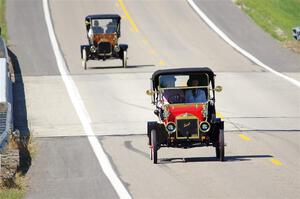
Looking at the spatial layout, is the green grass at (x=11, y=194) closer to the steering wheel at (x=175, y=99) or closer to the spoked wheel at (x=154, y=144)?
the spoked wheel at (x=154, y=144)

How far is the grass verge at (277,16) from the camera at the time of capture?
46094 millimetres

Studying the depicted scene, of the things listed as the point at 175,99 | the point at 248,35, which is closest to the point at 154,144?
the point at 175,99

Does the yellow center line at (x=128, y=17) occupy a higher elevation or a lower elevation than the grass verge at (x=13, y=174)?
lower

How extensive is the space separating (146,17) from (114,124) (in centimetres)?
2689

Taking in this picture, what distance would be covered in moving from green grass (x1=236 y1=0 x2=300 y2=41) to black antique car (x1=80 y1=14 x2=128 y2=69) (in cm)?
1078

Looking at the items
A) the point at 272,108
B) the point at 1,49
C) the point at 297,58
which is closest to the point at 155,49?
the point at 297,58

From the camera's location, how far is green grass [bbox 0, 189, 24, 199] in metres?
15.7

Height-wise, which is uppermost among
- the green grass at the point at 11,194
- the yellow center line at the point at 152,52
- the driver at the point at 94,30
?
the driver at the point at 94,30

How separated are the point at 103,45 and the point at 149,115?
1127cm

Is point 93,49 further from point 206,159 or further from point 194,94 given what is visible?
point 206,159

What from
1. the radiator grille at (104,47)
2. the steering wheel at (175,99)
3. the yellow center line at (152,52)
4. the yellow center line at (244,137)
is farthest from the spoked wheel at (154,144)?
the yellow center line at (152,52)

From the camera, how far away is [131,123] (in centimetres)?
2558

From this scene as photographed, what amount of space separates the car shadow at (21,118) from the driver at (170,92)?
316 centimetres

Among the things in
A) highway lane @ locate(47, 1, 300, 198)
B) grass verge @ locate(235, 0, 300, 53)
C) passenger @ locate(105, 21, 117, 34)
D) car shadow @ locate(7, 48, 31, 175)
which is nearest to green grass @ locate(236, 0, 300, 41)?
grass verge @ locate(235, 0, 300, 53)
